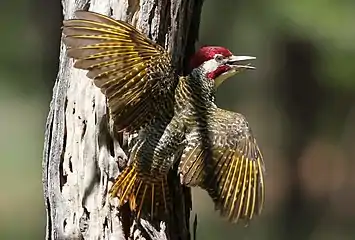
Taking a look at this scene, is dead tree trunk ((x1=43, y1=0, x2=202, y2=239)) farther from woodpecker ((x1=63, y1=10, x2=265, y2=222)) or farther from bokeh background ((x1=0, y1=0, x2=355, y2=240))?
bokeh background ((x1=0, y1=0, x2=355, y2=240))

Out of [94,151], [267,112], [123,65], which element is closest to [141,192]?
[94,151]

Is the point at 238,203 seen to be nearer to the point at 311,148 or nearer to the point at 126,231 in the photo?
the point at 126,231

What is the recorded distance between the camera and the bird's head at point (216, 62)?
82.7 inches

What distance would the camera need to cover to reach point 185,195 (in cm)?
231

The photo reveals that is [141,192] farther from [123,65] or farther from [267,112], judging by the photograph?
[267,112]

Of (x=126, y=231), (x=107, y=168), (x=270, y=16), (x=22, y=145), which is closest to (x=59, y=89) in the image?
(x=107, y=168)

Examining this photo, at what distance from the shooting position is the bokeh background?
6703mm

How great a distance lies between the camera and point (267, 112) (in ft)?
27.1

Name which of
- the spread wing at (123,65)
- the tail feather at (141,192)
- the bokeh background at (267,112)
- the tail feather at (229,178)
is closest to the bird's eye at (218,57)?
the spread wing at (123,65)

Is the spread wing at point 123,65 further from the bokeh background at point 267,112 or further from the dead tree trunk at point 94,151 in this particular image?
the bokeh background at point 267,112

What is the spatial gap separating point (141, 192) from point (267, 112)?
20.3ft

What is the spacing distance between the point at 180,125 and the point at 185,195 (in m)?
0.28

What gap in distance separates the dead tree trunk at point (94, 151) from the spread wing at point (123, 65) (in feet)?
0.40

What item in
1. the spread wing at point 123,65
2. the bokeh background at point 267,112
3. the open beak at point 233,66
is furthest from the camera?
the bokeh background at point 267,112
